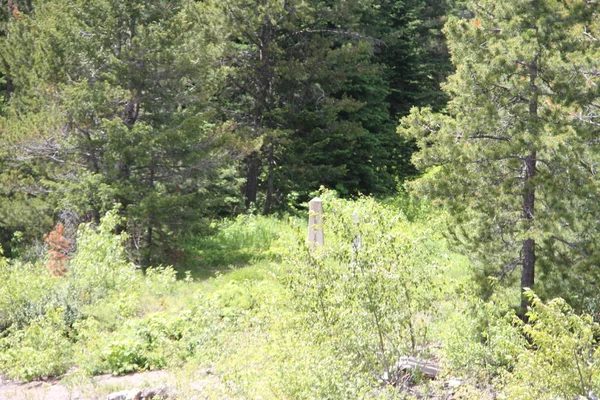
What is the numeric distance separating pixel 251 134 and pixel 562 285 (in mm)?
11123

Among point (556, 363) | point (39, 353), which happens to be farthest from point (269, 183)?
point (556, 363)

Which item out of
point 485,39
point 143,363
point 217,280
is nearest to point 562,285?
point 485,39

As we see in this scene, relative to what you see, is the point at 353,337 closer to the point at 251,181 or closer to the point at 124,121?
the point at 124,121

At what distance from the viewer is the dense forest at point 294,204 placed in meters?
6.64

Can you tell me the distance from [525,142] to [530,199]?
81 centimetres

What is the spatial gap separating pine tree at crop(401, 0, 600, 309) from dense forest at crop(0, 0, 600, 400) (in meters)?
0.03

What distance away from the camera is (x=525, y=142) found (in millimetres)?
8445

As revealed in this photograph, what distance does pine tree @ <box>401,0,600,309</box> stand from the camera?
27.0 ft

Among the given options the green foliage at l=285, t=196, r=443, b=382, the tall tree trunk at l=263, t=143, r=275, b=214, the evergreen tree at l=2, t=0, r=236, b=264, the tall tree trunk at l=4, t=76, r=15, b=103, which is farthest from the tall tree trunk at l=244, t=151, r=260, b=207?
the green foliage at l=285, t=196, r=443, b=382

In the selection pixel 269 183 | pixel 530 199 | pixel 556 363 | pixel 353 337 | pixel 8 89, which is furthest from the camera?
pixel 8 89

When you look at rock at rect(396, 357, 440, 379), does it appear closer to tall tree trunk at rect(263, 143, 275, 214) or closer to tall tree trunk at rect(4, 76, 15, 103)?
tall tree trunk at rect(263, 143, 275, 214)

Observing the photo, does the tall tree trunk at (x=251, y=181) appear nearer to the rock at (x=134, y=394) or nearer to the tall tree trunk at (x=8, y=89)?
the tall tree trunk at (x=8, y=89)

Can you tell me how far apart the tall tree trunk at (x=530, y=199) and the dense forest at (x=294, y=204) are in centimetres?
3

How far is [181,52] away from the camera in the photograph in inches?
597
